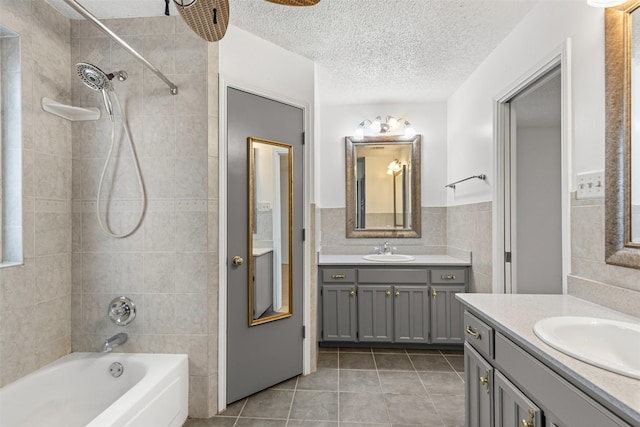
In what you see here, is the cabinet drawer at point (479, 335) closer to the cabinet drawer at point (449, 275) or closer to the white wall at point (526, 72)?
the white wall at point (526, 72)

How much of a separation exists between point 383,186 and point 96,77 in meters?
2.63

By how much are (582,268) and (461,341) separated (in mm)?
1626

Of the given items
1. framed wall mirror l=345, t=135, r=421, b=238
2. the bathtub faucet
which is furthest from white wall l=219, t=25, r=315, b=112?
the bathtub faucet

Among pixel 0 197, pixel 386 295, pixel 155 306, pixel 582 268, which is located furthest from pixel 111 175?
pixel 582 268

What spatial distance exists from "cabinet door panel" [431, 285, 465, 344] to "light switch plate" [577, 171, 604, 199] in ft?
5.20

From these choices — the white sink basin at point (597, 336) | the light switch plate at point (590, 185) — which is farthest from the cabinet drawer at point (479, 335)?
the light switch plate at point (590, 185)

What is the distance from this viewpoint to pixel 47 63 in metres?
1.84

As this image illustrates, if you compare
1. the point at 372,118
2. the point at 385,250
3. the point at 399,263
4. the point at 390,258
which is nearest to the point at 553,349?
the point at 399,263

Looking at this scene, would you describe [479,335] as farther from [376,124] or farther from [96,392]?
[376,124]

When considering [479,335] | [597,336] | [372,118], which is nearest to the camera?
[597,336]

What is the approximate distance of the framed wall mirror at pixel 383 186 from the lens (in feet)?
11.4

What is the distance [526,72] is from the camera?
6.43 ft

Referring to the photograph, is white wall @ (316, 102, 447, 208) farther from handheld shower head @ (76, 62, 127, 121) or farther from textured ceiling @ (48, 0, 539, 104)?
handheld shower head @ (76, 62, 127, 121)

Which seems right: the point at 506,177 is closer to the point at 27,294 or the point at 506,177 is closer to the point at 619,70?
the point at 619,70
